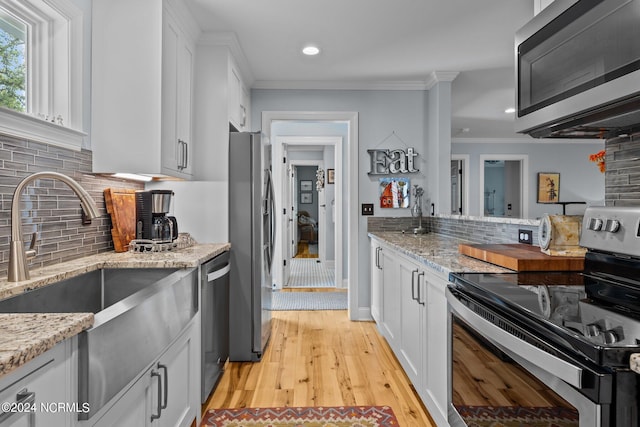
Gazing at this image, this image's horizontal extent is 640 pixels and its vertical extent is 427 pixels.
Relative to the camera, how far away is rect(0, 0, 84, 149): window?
5.23 feet

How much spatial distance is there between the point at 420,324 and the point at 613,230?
3.46 feet

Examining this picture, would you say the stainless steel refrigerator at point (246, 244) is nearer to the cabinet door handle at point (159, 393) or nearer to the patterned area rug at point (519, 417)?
the cabinet door handle at point (159, 393)

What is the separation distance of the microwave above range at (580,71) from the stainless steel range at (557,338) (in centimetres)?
32

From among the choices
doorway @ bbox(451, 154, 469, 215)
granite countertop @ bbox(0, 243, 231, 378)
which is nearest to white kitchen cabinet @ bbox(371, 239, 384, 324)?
granite countertop @ bbox(0, 243, 231, 378)

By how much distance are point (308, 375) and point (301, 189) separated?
8713mm

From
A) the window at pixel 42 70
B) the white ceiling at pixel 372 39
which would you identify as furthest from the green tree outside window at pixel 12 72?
the white ceiling at pixel 372 39

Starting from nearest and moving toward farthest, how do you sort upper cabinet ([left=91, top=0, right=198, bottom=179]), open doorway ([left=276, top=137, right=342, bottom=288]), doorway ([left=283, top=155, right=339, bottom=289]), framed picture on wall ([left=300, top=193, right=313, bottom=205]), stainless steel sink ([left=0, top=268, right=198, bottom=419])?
1. stainless steel sink ([left=0, top=268, right=198, bottom=419])
2. upper cabinet ([left=91, top=0, right=198, bottom=179])
3. open doorway ([left=276, top=137, right=342, bottom=288])
4. doorway ([left=283, top=155, right=339, bottom=289])
5. framed picture on wall ([left=300, top=193, right=313, bottom=205])

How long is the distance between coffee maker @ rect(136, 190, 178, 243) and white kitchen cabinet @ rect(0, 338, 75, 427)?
1.44 m

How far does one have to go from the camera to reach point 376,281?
3496 millimetres

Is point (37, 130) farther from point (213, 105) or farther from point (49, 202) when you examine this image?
point (213, 105)

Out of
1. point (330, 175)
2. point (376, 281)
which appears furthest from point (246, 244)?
point (330, 175)

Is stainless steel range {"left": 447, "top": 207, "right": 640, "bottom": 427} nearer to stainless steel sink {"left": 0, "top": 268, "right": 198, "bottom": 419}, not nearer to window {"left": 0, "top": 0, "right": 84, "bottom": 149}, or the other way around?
stainless steel sink {"left": 0, "top": 268, "right": 198, "bottom": 419}

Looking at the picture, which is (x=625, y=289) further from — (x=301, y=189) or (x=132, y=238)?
(x=301, y=189)

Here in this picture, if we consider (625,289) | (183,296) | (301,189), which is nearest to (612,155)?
(625,289)
